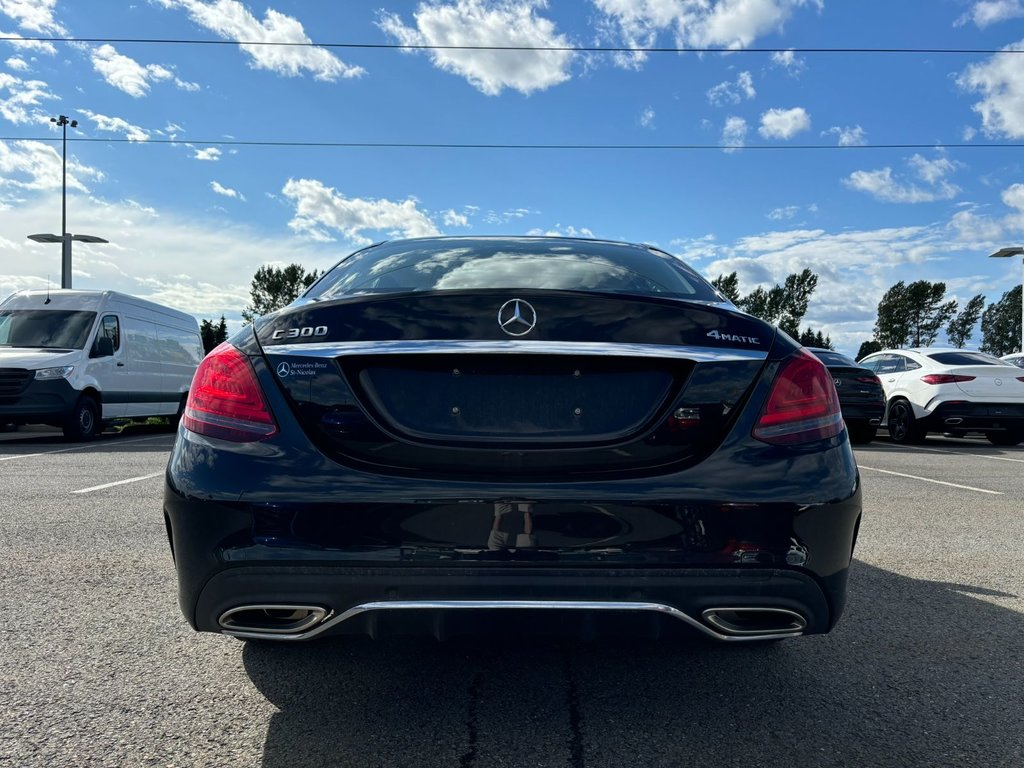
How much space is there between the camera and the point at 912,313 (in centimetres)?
8488

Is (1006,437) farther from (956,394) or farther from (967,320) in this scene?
(967,320)

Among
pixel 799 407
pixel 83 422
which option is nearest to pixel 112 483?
pixel 83 422

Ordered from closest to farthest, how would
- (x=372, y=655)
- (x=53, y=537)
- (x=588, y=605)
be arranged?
(x=588, y=605) < (x=372, y=655) < (x=53, y=537)

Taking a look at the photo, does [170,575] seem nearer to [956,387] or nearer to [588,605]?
[588,605]

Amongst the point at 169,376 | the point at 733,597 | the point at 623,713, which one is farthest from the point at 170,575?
the point at 169,376

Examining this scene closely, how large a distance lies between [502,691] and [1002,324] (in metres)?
128

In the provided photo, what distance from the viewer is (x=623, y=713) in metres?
2.28

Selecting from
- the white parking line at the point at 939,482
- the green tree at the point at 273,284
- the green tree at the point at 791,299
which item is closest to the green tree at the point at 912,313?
the green tree at the point at 791,299

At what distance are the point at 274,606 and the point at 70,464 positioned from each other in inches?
313

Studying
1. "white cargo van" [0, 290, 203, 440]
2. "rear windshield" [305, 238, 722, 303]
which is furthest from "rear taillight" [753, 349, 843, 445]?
"white cargo van" [0, 290, 203, 440]

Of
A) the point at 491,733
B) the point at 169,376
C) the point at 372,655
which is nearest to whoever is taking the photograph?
the point at 491,733

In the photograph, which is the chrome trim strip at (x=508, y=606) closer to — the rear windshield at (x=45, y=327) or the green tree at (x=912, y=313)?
the rear windshield at (x=45, y=327)

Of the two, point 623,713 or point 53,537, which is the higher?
point 623,713

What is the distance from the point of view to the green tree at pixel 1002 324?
109000 millimetres
